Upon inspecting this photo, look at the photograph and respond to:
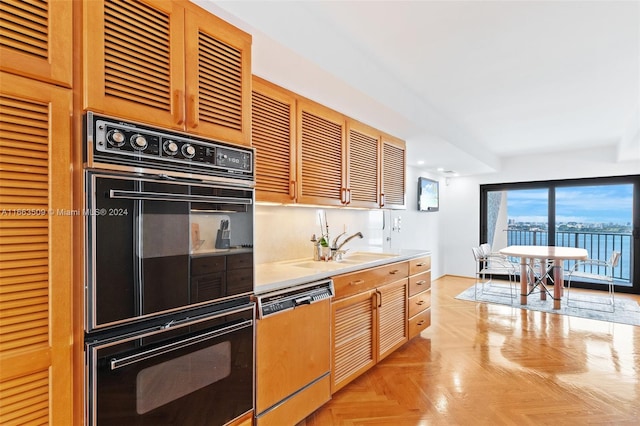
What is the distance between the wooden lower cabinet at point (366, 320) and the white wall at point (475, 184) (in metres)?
4.44

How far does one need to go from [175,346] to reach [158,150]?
0.81 m

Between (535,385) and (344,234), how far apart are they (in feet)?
6.55

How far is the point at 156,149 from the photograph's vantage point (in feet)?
4.37

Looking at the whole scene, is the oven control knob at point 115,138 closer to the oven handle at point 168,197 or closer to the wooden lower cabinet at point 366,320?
the oven handle at point 168,197

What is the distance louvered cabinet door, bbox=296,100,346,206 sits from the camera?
253cm

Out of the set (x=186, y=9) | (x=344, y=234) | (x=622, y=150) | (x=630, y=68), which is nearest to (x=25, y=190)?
(x=186, y=9)

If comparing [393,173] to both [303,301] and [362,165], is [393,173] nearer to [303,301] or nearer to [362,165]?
[362,165]

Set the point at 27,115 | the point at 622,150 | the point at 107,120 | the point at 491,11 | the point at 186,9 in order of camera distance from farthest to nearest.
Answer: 1. the point at 622,150
2. the point at 491,11
3. the point at 186,9
4. the point at 107,120
5. the point at 27,115

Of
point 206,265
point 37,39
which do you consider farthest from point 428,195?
point 37,39

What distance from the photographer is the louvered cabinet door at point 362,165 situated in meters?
3.05

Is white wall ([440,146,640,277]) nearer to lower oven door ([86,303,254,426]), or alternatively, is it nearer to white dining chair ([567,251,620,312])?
white dining chair ([567,251,620,312])

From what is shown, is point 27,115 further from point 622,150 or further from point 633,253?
point 633,253

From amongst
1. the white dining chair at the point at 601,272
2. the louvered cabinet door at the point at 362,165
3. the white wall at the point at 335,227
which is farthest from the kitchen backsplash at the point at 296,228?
the white dining chair at the point at 601,272

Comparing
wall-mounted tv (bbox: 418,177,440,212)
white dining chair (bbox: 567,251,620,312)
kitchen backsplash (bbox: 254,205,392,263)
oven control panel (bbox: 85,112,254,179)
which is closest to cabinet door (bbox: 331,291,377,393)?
kitchen backsplash (bbox: 254,205,392,263)
